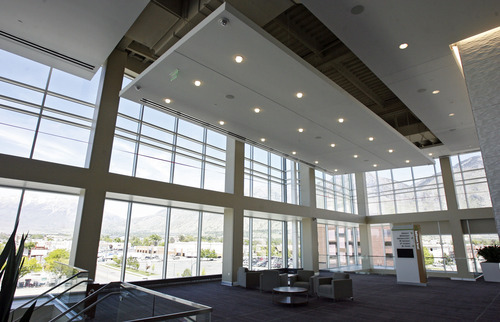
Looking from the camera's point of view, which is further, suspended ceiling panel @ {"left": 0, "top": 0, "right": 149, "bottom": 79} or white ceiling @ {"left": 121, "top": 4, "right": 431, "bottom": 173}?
suspended ceiling panel @ {"left": 0, "top": 0, "right": 149, "bottom": 79}

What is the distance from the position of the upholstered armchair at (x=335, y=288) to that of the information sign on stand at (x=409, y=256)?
4.91 metres

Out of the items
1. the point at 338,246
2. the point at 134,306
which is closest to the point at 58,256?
the point at 134,306

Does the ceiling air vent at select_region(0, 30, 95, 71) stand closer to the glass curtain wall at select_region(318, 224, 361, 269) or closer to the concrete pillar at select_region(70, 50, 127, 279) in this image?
the concrete pillar at select_region(70, 50, 127, 279)

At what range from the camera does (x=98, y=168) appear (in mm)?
8617

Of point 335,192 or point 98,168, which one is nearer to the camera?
point 98,168

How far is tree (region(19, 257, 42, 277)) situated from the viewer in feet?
26.6

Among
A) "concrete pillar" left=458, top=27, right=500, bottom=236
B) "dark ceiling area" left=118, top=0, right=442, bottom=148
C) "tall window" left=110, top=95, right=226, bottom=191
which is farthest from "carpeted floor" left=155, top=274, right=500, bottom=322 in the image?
"dark ceiling area" left=118, top=0, right=442, bottom=148

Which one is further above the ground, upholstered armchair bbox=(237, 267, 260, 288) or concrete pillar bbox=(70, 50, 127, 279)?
concrete pillar bbox=(70, 50, 127, 279)

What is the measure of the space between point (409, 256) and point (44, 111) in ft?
48.1

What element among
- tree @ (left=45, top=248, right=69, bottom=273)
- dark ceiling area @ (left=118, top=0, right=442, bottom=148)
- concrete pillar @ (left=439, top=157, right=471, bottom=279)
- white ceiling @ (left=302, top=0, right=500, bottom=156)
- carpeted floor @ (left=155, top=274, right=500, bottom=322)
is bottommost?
carpeted floor @ (left=155, top=274, right=500, bottom=322)

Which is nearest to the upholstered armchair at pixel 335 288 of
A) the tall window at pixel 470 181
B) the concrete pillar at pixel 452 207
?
the concrete pillar at pixel 452 207

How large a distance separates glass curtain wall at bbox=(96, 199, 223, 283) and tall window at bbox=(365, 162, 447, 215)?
41.0ft

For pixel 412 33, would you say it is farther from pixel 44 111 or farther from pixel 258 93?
pixel 44 111

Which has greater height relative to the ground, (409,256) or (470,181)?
(470,181)
